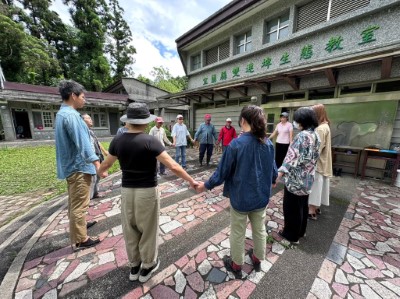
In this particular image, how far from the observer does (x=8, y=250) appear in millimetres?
2371

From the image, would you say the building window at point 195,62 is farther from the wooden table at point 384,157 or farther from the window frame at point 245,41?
the wooden table at point 384,157

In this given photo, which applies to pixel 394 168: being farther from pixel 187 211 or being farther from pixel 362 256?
pixel 187 211

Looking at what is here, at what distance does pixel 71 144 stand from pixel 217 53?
989cm

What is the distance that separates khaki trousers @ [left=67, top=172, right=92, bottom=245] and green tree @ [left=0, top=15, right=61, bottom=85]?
20374mm

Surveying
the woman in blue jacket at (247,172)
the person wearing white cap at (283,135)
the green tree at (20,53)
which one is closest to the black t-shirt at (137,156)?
the woman in blue jacket at (247,172)

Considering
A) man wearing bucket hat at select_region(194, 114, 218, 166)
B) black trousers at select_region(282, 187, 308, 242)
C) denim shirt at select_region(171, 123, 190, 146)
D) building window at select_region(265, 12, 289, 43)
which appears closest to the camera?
black trousers at select_region(282, 187, 308, 242)

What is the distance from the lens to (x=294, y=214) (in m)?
2.33

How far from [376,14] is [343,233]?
6.28 m

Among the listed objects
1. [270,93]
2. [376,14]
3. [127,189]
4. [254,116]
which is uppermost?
[376,14]

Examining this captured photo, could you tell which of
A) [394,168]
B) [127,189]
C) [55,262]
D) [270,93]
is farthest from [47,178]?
[394,168]

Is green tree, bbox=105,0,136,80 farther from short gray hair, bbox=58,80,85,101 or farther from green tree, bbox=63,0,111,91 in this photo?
short gray hair, bbox=58,80,85,101

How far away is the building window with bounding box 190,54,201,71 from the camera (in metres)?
11.1

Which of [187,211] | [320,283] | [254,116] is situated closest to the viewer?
[254,116]

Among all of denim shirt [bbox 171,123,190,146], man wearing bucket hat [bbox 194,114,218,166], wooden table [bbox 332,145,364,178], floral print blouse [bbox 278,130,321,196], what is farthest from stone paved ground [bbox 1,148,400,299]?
man wearing bucket hat [bbox 194,114,218,166]
